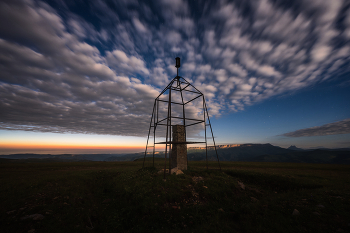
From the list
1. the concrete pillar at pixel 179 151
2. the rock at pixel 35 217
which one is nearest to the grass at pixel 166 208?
the rock at pixel 35 217

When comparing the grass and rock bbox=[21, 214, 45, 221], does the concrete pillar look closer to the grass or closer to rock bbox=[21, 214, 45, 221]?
the grass

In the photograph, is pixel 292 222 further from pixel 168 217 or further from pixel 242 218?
pixel 168 217

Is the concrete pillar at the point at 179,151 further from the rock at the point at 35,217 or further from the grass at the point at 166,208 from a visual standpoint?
the rock at the point at 35,217

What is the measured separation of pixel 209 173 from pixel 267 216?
8745 millimetres

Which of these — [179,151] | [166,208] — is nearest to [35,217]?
[166,208]

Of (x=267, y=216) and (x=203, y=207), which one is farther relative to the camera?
(x=203, y=207)

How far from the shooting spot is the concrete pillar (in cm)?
1862

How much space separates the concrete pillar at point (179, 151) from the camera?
18.6 metres

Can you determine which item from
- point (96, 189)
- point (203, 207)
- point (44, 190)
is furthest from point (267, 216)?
point (44, 190)

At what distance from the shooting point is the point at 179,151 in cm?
1883

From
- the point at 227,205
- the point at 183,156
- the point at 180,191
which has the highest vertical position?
the point at 183,156

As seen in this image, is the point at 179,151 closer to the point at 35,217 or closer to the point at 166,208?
the point at 166,208

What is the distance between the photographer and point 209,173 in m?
16.9

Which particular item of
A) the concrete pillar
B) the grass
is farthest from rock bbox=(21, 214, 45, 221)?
the concrete pillar
